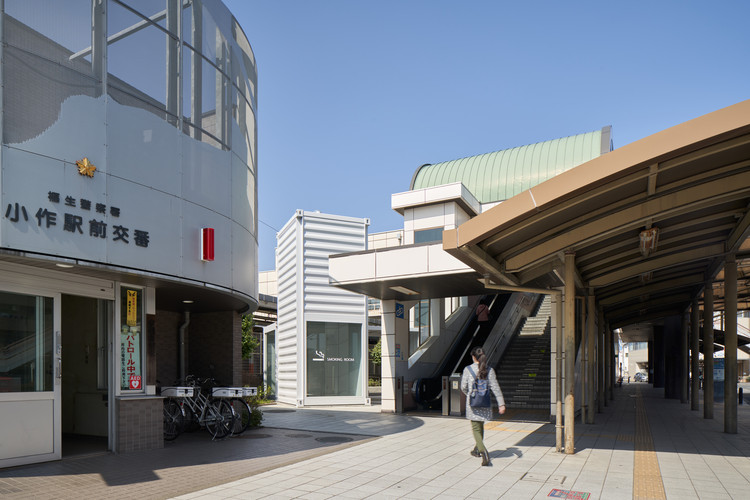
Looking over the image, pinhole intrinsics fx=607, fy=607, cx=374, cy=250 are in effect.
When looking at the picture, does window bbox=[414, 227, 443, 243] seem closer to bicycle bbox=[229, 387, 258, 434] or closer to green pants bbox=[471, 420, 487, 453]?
bicycle bbox=[229, 387, 258, 434]

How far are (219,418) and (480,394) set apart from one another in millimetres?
5459

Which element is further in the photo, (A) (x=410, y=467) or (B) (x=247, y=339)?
(B) (x=247, y=339)

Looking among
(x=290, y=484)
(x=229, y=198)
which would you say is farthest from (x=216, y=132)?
(x=290, y=484)

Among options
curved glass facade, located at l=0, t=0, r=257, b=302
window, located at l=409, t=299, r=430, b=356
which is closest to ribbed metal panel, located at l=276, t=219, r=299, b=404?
window, located at l=409, t=299, r=430, b=356

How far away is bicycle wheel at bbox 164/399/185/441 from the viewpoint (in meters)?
11.3

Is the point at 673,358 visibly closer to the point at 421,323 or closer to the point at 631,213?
the point at 421,323

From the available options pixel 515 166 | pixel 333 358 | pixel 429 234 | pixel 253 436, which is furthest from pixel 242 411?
pixel 515 166

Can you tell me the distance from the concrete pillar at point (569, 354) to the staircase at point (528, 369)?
7.30 meters

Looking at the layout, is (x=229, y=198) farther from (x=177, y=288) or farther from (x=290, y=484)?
(x=290, y=484)

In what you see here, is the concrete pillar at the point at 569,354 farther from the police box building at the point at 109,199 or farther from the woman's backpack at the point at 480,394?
the police box building at the point at 109,199

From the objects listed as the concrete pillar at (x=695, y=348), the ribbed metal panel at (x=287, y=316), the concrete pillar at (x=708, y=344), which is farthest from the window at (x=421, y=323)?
the concrete pillar at (x=708, y=344)

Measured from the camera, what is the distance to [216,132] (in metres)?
10.8

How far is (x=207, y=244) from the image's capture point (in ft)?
32.6

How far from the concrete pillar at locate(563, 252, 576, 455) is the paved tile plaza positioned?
1.23 feet
